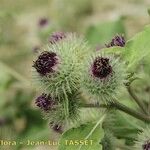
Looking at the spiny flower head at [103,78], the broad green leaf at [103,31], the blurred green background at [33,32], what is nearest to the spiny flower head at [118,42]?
the spiny flower head at [103,78]

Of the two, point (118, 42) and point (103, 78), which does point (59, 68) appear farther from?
point (118, 42)

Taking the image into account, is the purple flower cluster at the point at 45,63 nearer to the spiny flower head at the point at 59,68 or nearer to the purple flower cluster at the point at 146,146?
the spiny flower head at the point at 59,68

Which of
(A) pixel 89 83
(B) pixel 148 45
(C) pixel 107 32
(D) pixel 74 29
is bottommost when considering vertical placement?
(A) pixel 89 83

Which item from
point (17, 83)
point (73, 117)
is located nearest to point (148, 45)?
point (73, 117)

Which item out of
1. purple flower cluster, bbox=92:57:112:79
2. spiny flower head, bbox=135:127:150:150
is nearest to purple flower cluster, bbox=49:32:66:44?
purple flower cluster, bbox=92:57:112:79

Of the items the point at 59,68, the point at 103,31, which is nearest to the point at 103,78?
the point at 59,68

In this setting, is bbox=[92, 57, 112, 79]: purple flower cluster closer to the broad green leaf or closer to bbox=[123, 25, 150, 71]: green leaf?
bbox=[123, 25, 150, 71]: green leaf

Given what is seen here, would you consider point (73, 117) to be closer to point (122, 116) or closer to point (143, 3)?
point (122, 116)
